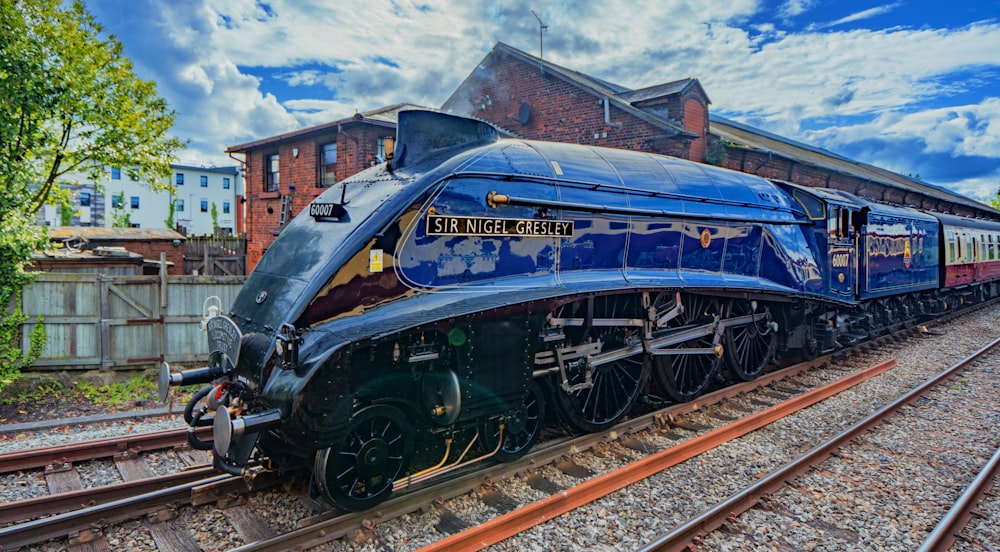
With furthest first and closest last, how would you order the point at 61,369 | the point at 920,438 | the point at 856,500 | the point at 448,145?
the point at 61,369 < the point at 920,438 < the point at 448,145 < the point at 856,500

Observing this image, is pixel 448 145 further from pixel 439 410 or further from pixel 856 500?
pixel 856 500

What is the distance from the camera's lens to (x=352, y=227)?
186 inches

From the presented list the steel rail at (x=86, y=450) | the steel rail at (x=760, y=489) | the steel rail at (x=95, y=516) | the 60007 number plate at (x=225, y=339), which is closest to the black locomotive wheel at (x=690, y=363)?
the steel rail at (x=760, y=489)

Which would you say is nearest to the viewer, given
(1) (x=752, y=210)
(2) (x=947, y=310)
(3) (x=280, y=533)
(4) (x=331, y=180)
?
(3) (x=280, y=533)

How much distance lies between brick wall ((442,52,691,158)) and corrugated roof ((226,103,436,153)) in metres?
2.41

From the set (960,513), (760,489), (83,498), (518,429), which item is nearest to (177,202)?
(83,498)

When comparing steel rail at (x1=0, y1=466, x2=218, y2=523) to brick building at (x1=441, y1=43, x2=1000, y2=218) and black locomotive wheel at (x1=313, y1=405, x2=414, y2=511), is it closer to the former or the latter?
black locomotive wheel at (x1=313, y1=405, x2=414, y2=511)

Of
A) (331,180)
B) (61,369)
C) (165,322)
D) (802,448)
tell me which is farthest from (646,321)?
(331,180)

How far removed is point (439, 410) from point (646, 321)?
9.78 feet

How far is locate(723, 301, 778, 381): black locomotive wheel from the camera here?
8.36 meters

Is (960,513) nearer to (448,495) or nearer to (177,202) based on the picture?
(448,495)

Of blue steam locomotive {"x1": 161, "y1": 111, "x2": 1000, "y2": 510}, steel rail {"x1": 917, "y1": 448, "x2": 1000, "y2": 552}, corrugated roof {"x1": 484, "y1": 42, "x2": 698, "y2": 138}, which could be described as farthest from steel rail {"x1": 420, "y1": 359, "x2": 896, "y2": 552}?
corrugated roof {"x1": 484, "y1": 42, "x2": 698, "y2": 138}

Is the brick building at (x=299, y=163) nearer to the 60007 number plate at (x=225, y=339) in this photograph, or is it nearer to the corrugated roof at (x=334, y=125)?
the corrugated roof at (x=334, y=125)

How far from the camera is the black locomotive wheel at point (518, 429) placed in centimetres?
521
